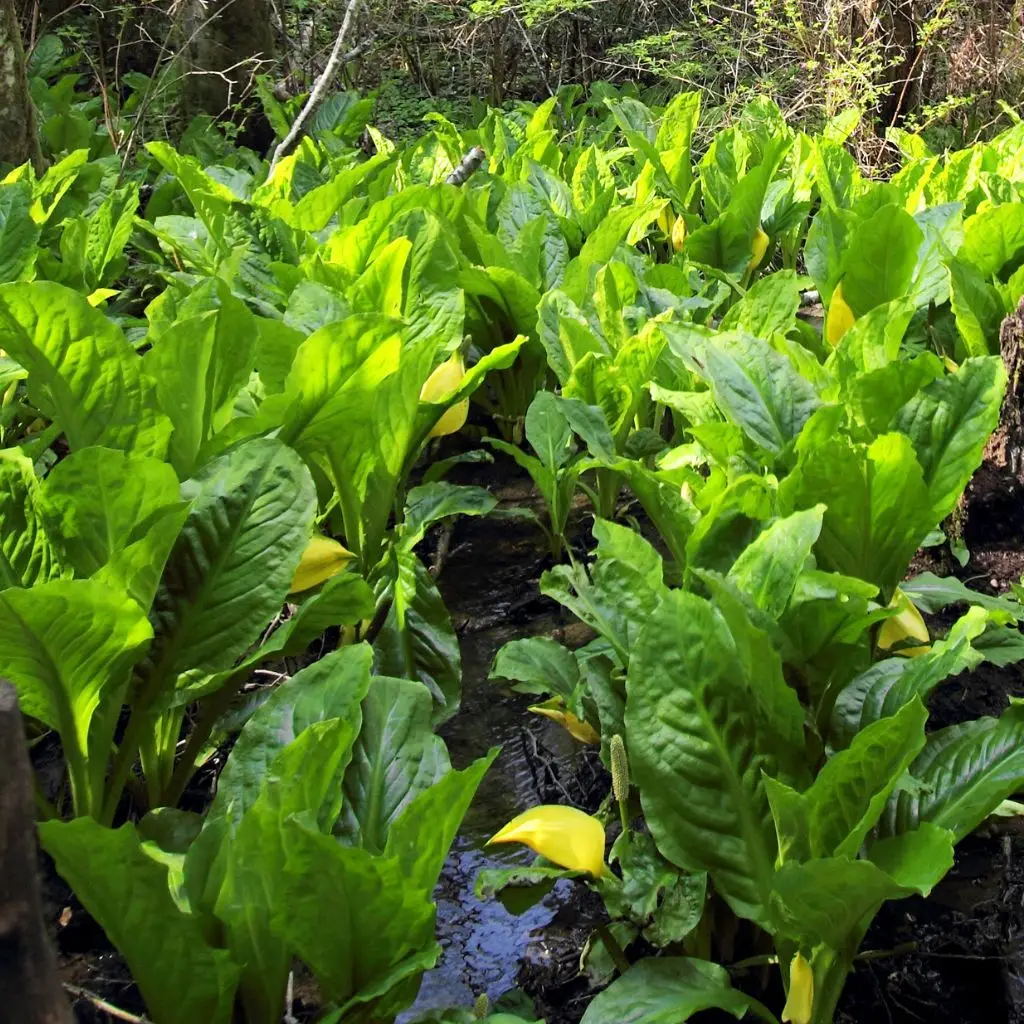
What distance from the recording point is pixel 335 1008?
1191 millimetres

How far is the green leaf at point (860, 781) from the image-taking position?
1182 millimetres

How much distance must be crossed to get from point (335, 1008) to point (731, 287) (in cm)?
269

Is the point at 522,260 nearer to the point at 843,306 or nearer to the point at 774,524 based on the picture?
the point at 843,306

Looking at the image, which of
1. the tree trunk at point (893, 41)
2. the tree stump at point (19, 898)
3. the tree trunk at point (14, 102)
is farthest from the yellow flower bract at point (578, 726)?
the tree trunk at point (893, 41)

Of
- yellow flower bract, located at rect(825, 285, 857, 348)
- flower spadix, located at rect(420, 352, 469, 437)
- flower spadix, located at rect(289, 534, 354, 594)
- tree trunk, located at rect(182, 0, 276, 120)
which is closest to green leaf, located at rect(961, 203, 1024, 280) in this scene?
yellow flower bract, located at rect(825, 285, 857, 348)

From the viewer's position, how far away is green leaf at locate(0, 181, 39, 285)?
2.66 metres

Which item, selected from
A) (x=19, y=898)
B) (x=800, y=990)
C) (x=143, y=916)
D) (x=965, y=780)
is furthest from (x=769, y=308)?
(x=19, y=898)

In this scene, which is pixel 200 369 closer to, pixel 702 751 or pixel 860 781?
pixel 702 751

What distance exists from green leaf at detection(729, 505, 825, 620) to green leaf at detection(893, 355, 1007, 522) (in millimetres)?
365

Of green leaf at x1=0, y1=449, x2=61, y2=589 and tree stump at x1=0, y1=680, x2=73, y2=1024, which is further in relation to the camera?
green leaf at x1=0, y1=449, x2=61, y2=589

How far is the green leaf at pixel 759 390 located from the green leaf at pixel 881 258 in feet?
2.58

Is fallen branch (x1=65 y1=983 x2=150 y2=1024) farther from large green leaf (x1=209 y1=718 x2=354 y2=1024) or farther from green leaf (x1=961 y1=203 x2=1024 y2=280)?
green leaf (x1=961 y1=203 x2=1024 y2=280)

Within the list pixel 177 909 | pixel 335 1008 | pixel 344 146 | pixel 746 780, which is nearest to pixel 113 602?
pixel 177 909

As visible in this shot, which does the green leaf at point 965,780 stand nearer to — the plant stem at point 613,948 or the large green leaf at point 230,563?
the plant stem at point 613,948
